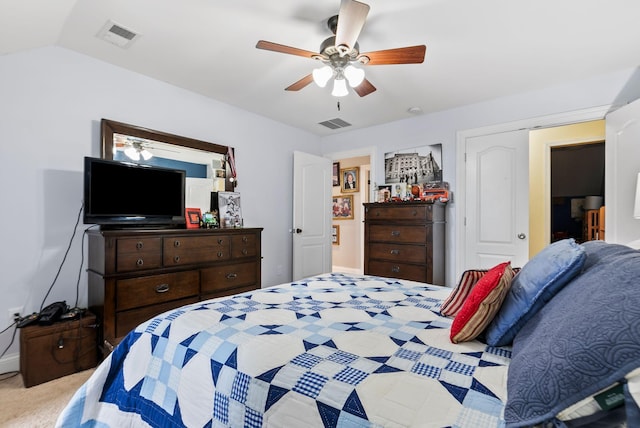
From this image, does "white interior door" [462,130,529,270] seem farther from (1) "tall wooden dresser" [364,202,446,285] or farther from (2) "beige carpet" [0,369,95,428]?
(2) "beige carpet" [0,369,95,428]

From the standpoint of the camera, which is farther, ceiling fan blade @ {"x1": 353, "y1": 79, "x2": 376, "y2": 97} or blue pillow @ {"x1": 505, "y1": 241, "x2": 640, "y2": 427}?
ceiling fan blade @ {"x1": 353, "y1": 79, "x2": 376, "y2": 97}

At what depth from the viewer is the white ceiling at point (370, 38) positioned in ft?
6.56

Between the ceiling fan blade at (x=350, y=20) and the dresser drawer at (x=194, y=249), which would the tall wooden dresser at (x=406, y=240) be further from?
the ceiling fan blade at (x=350, y=20)

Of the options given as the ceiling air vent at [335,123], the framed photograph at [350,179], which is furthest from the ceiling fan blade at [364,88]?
the framed photograph at [350,179]

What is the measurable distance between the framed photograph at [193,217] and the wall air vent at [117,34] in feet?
4.99

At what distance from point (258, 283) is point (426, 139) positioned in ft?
8.99

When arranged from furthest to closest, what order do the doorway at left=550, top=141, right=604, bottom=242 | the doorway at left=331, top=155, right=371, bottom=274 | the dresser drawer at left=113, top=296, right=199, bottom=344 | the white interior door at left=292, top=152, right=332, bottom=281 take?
the doorway at left=331, top=155, right=371, bottom=274
the doorway at left=550, top=141, right=604, bottom=242
the white interior door at left=292, top=152, right=332, bottom=281
the dresser drawer at left=113, top=296, right=199, bottom=344

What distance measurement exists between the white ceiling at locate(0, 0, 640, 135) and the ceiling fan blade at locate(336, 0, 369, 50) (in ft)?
0.80

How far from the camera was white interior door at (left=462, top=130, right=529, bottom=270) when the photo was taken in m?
3.40

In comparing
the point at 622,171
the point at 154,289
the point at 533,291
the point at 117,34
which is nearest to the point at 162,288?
the point at 154,289

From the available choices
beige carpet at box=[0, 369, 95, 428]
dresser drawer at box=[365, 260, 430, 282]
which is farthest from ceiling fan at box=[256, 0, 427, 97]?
beige carpet at box=[0, 369, 95, 428]

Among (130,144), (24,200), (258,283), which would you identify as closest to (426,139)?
(258,283)

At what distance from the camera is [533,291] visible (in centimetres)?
103

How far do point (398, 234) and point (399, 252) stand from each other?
21 cm
